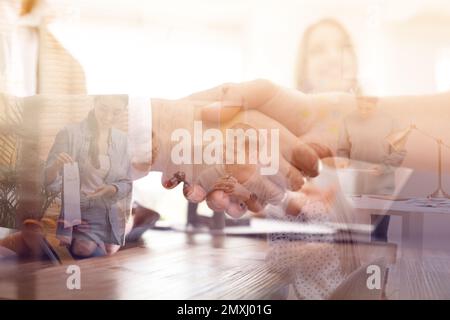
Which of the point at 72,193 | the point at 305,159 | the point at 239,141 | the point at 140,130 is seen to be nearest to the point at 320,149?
the point at 305,159

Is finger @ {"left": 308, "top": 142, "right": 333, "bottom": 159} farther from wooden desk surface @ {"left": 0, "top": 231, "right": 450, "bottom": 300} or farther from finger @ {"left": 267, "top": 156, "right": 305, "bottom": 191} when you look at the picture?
wooden desk surface @ {"left": 0, "top": 231, "right": 450, "bottom": 300}

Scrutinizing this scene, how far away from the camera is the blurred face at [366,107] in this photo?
66 cm

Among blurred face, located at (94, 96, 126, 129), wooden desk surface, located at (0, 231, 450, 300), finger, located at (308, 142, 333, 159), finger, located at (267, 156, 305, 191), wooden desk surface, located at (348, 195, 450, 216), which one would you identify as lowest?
wooden desk surface, located at (0, 231, 450, 300)

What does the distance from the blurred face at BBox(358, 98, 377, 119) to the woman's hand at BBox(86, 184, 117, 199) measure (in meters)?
0.40

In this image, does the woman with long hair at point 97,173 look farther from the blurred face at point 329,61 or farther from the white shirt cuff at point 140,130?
the blurred face at point 329,61

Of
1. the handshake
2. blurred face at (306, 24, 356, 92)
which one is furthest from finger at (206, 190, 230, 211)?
blurred face at (306, 24, 356, 92)

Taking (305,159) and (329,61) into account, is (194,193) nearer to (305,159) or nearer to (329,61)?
(305,159)

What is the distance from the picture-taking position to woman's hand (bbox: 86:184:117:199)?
2.16 feet

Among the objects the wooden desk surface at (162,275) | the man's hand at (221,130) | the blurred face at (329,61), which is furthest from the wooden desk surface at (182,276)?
the blurred face at (329,61)

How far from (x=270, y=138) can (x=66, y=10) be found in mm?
376

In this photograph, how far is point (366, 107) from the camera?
66cm

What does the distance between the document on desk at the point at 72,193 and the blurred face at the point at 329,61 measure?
39cm

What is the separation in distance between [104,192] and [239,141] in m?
0.22

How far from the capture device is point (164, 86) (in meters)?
0.67
